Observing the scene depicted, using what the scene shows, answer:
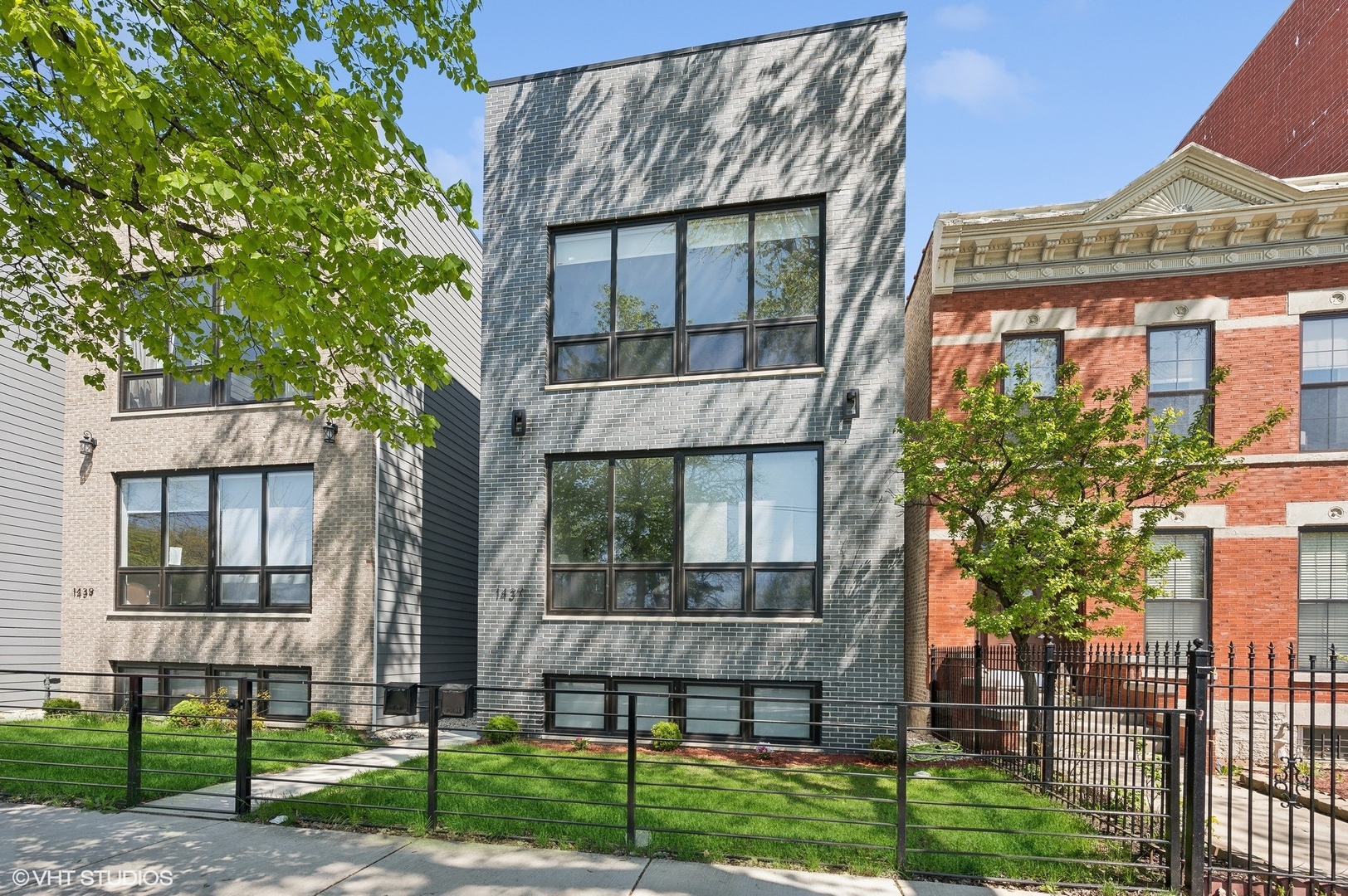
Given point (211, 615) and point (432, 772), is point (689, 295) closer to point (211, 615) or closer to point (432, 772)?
point (432, 772)

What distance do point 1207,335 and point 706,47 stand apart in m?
9.05

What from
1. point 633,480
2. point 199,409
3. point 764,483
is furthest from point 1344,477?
point 199,409

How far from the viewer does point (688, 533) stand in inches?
463

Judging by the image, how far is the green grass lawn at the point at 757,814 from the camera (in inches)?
243

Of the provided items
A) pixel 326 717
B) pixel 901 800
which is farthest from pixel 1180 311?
pixel 326 717

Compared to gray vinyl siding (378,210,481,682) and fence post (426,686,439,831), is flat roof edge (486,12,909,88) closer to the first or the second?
gray vinyl siding (378,210,481,682)

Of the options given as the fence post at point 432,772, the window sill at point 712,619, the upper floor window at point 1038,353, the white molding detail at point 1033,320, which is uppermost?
the white molding detail at point 1033,320

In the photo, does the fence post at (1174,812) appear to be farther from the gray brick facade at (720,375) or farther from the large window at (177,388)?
the large window at (177,388)

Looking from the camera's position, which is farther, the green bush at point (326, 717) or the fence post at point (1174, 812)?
the green bush at point (326, 717)

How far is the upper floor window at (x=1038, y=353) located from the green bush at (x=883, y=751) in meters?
5.97

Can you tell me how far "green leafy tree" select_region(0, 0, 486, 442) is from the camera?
5898mm

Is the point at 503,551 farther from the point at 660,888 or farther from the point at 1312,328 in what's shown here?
the point at 1312,328

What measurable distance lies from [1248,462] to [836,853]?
32.1 ft

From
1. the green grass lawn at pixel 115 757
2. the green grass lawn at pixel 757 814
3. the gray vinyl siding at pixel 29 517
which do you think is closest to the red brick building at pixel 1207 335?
the green grass lawn at pixel 757 814
